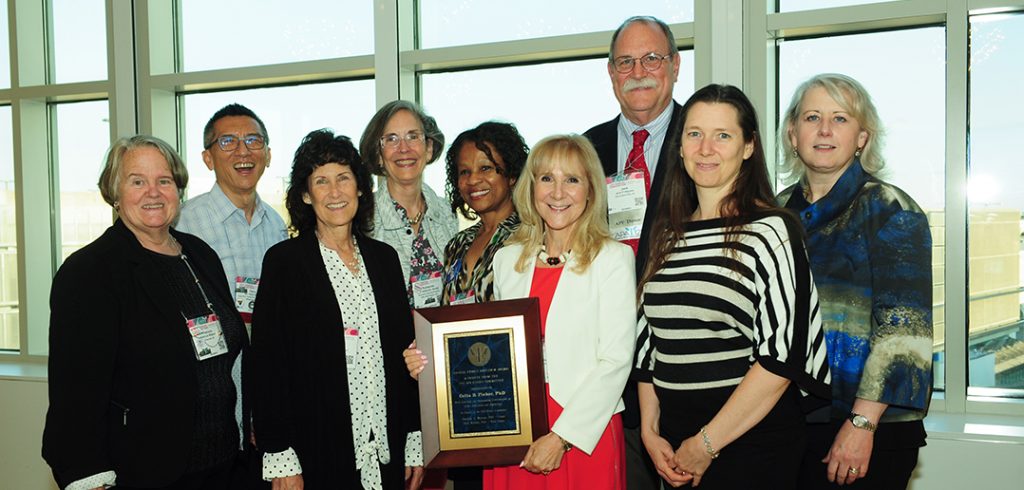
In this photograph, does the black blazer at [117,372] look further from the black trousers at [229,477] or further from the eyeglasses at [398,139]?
the eyeglasses at [398,139]

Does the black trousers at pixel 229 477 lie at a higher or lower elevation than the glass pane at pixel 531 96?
lower

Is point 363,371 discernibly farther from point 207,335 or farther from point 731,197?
point 731,197

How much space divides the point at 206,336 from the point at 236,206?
1.00m

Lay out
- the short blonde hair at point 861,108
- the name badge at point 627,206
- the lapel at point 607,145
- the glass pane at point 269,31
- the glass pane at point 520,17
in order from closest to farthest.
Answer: the short blonde hair at point 861,108 → the name badge at point 627,206 → the lapel at point 607,145 → the glass pane at point 520,17 → the glass pane at point 269,31

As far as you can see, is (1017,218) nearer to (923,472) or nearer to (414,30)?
(923,472)

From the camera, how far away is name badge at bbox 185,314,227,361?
275 centimetres

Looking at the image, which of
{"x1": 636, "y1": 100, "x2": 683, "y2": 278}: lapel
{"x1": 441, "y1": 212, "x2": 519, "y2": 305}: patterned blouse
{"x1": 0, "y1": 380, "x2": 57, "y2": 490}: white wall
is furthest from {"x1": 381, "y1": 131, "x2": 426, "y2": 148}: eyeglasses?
{"x1": 0, "y1": 380, "x2": 57, "y2": 490}: white wall

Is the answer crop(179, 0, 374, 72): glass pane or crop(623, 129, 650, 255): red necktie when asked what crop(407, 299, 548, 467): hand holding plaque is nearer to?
crop(623, 129, 650, 255): red necktie

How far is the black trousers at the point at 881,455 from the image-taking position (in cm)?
248

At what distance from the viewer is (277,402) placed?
8.80 ft

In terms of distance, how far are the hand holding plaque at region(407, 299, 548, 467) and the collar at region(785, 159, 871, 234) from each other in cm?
95

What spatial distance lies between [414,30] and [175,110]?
2051 mm

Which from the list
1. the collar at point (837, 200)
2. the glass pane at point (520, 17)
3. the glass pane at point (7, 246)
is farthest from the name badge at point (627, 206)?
the glass pane at point (7, 246)

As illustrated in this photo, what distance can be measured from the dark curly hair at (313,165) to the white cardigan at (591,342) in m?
0.92
